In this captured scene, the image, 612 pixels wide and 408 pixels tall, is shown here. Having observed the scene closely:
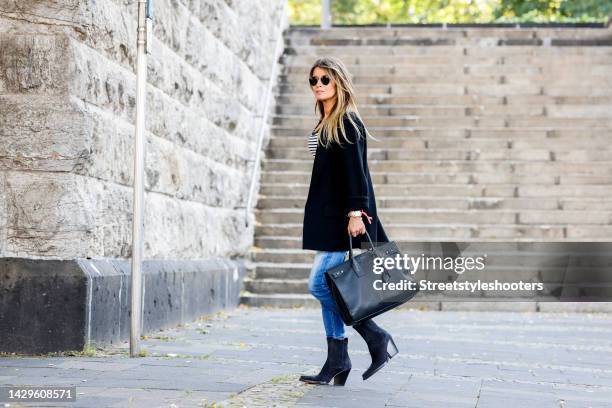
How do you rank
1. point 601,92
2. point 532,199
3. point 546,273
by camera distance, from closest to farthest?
point 546,273 < point 532,199 < point 601,92

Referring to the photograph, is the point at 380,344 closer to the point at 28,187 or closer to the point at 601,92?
the point at 28,187

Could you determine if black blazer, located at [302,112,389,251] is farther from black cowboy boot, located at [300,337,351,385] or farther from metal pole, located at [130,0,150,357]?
metal pole, located at [130,0,150,357]

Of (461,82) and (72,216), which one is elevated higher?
(461,82)

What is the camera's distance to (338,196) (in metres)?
5.75

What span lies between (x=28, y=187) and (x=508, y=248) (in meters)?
6.73

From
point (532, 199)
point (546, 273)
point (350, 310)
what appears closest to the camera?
point (350, 310)

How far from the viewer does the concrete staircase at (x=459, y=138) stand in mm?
12664

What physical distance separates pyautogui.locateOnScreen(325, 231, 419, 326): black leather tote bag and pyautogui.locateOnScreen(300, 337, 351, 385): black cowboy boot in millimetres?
326

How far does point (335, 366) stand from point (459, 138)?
29.3 ft

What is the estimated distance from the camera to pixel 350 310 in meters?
5.47

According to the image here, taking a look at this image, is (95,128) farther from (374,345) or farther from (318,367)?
(374,345)

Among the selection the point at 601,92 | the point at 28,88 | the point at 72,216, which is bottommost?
the point at 72,216

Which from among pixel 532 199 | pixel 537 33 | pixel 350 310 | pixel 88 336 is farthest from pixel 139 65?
pixel 537 33

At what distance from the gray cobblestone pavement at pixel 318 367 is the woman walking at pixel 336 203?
236 millimetres
